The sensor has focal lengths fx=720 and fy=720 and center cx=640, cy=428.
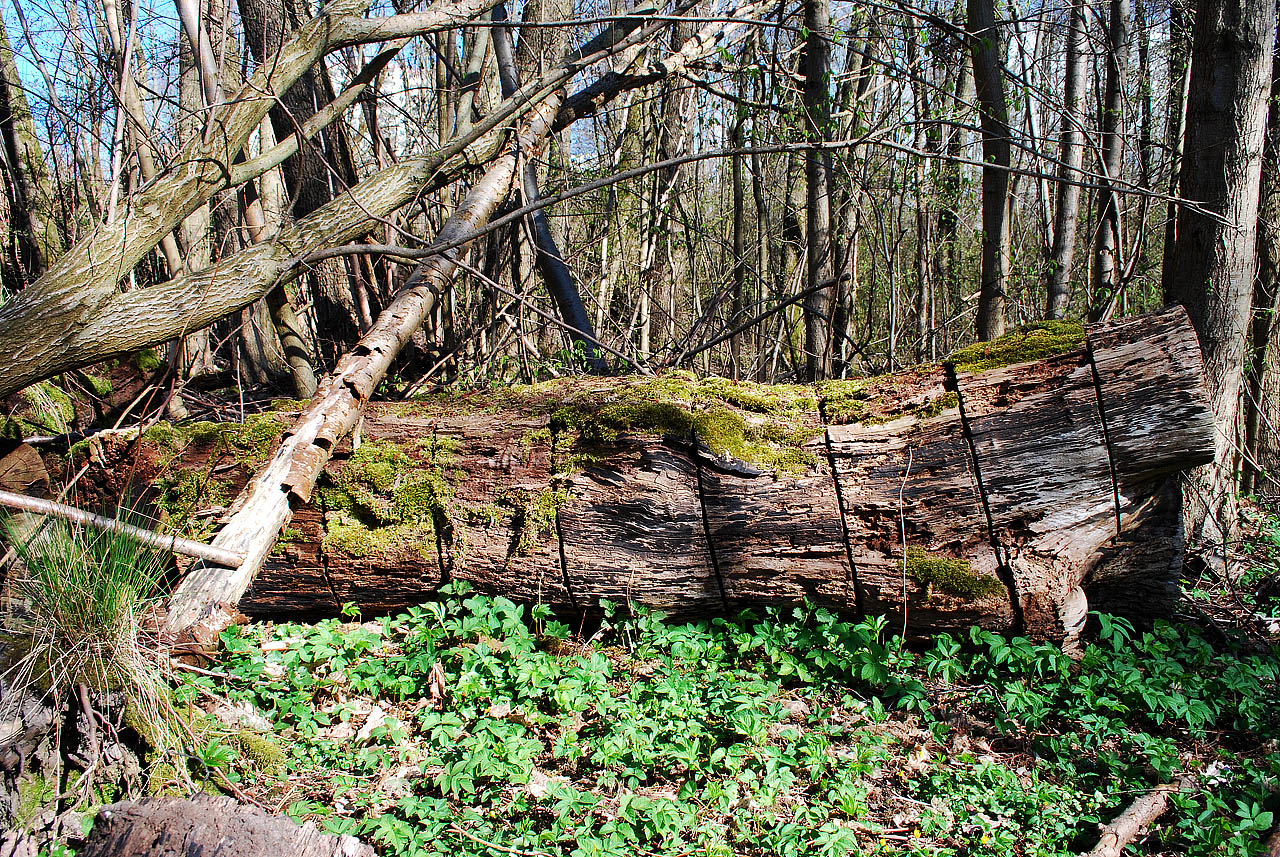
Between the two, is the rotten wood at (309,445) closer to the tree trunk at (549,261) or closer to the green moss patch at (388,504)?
the green moss patch at (388,504)

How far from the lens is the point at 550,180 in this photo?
25.5 feet

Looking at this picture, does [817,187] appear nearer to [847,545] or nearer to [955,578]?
[847,545]

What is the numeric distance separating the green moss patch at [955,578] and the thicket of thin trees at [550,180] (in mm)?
2238

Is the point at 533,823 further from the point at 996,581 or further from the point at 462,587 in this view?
the point at 996,581

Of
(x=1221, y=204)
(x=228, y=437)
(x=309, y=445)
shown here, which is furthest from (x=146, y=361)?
(x=1221, y=204)

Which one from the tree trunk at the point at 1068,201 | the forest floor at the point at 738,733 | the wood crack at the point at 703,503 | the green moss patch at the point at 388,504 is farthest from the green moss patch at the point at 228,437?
the tree trunk at the point at 1068,201

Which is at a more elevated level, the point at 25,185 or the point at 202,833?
the point at 25,185

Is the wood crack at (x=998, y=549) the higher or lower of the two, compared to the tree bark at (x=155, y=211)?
lower

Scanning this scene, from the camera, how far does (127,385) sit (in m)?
4.67

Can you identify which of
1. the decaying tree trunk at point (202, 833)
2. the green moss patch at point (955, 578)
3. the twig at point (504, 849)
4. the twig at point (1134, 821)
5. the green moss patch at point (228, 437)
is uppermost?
the green moss patch at point (228, 437)

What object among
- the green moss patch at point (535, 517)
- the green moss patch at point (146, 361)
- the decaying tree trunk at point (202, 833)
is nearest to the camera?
the decaying tree trunk at point (202, 833)

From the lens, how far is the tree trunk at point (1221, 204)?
168 inches

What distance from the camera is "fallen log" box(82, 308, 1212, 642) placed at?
3.26 meters

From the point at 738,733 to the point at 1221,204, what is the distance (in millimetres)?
4282
